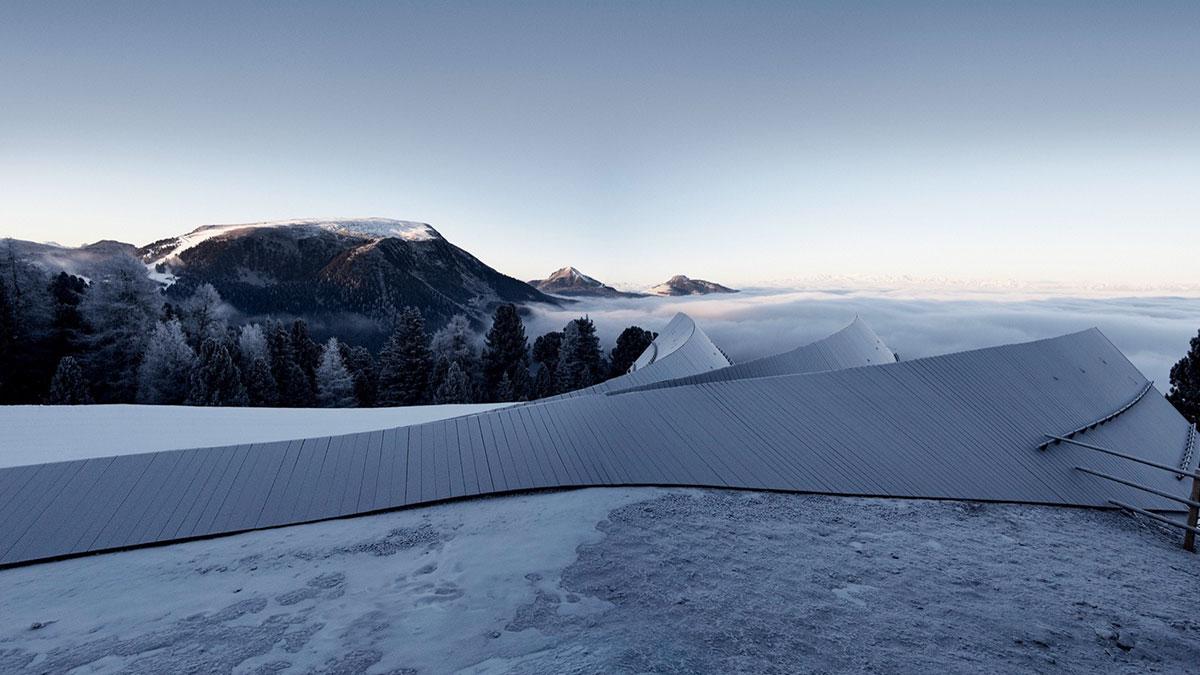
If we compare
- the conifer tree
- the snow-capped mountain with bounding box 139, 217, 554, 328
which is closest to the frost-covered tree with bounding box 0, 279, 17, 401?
the conifer tree

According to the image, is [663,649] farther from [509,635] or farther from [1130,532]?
Result: [1130,532]

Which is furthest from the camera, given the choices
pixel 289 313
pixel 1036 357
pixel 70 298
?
pixel 289 313

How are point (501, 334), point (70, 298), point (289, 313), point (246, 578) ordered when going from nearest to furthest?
point (246, 578), point (70, 298), point (501, 334), point (289, 313)

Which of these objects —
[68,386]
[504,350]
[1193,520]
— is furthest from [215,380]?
[1193,520]

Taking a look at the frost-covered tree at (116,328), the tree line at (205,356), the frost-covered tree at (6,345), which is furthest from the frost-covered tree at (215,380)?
the frost-covered tree at (6,345)

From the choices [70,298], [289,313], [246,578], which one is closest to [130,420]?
[246,578]

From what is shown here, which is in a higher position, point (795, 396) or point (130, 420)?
point (795, 396)

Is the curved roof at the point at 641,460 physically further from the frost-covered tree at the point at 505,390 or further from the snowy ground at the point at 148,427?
the frost-covered tree at the point at 505,390

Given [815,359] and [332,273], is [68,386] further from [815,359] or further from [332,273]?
[332,273]
